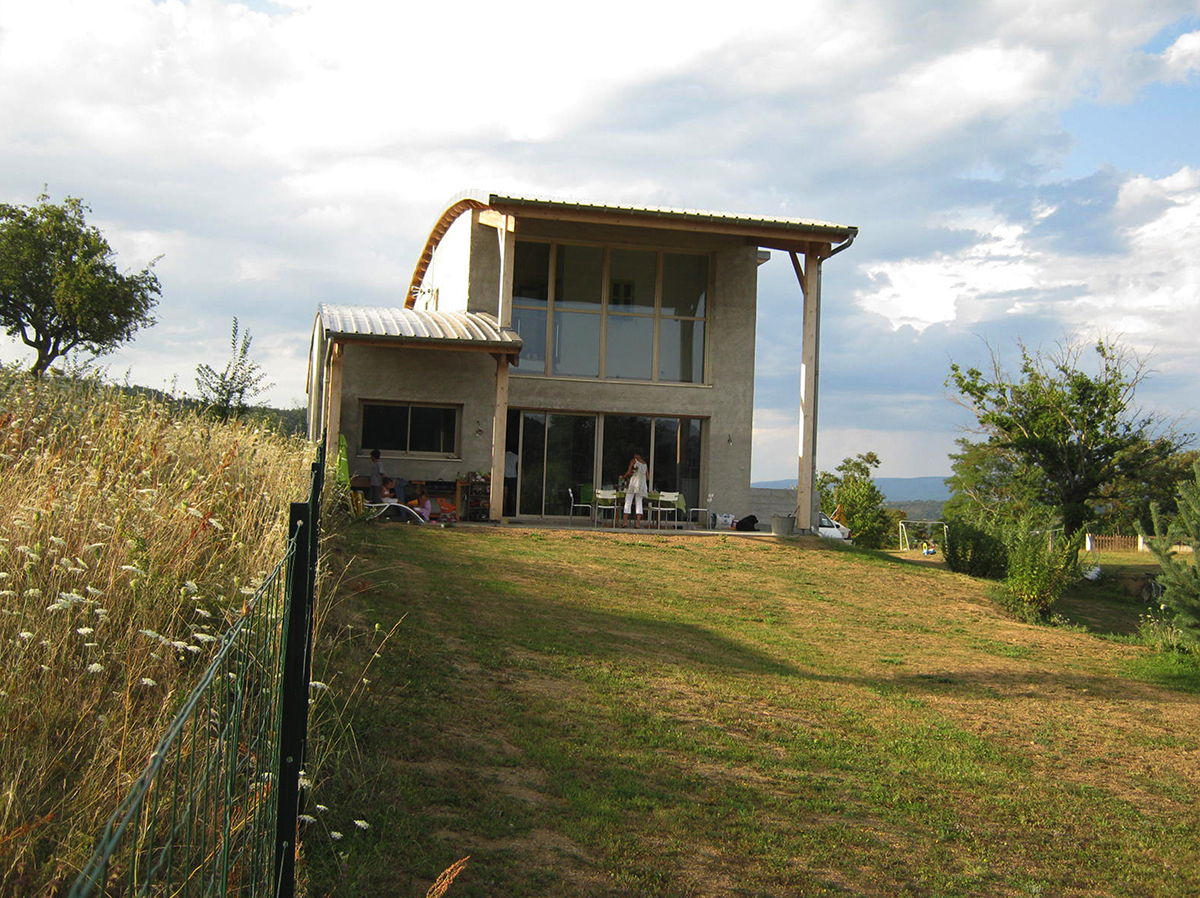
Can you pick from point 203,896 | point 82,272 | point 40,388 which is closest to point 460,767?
point 203,896

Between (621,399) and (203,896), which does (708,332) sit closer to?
(621,399)

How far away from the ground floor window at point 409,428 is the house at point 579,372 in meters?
0.03

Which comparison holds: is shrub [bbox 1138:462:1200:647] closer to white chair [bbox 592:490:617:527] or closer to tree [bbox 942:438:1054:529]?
tree [bbox 942:438:1054:529]

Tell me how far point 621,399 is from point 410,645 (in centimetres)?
1327

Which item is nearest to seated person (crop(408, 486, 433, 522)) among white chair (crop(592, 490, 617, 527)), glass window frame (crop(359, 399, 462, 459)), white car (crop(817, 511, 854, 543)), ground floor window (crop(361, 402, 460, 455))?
glass window frame (crop(359, 399, 462, 459))

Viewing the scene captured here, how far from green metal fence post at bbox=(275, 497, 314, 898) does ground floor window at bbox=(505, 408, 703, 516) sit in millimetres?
16434

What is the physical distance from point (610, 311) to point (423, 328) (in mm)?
4339

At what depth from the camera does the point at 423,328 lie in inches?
707

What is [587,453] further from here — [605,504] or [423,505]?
[423,505]

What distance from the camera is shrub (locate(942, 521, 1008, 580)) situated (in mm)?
18172

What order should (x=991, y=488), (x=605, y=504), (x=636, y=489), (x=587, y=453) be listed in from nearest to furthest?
(x=636, y=489) < (x=605, y=504) < (x=587, y=453) < (x=991, y=488)

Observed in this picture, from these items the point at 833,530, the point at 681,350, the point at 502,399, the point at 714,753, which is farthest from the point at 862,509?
the point at 714,753

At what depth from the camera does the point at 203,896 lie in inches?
103

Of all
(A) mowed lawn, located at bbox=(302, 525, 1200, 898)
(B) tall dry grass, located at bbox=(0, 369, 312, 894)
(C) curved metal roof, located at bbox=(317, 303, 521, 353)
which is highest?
(C) curved metal roof, located at bbox=(317, 303, 521, 353)
